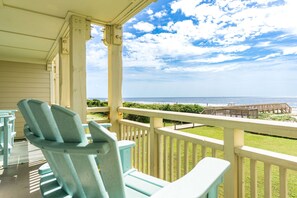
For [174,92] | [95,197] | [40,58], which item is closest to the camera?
[95,197]

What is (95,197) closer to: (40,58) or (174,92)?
(40,58)

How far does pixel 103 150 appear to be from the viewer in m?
0.67

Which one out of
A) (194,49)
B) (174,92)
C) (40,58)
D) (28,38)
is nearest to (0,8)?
(28,38)

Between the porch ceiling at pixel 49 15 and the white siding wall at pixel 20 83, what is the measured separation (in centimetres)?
172

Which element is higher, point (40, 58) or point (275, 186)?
point (40, 58)

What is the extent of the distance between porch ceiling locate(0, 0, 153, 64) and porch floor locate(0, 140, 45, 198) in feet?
7.07

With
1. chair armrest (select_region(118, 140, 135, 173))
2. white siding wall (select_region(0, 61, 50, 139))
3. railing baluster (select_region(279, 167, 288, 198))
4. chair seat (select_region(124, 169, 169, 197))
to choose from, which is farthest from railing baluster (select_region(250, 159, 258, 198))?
white siding wall (select_region(0, 61, 50, 139))

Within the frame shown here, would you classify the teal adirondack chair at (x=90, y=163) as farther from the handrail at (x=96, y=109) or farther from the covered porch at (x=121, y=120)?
the handrail at (x=96, y=109)

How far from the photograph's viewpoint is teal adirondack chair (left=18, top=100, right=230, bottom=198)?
66 centimetres

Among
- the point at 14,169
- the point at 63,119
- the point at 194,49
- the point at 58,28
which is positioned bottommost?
the point at 14,169

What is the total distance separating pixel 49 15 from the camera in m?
2.58

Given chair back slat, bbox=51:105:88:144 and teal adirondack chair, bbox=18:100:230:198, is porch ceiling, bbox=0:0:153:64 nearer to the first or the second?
teal adirondack chair, bbox=18:100:230:198

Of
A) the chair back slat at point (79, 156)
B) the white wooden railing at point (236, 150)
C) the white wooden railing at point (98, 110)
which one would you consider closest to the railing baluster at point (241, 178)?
the white wooden railing at point (236, 150)

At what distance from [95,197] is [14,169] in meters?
2.83
